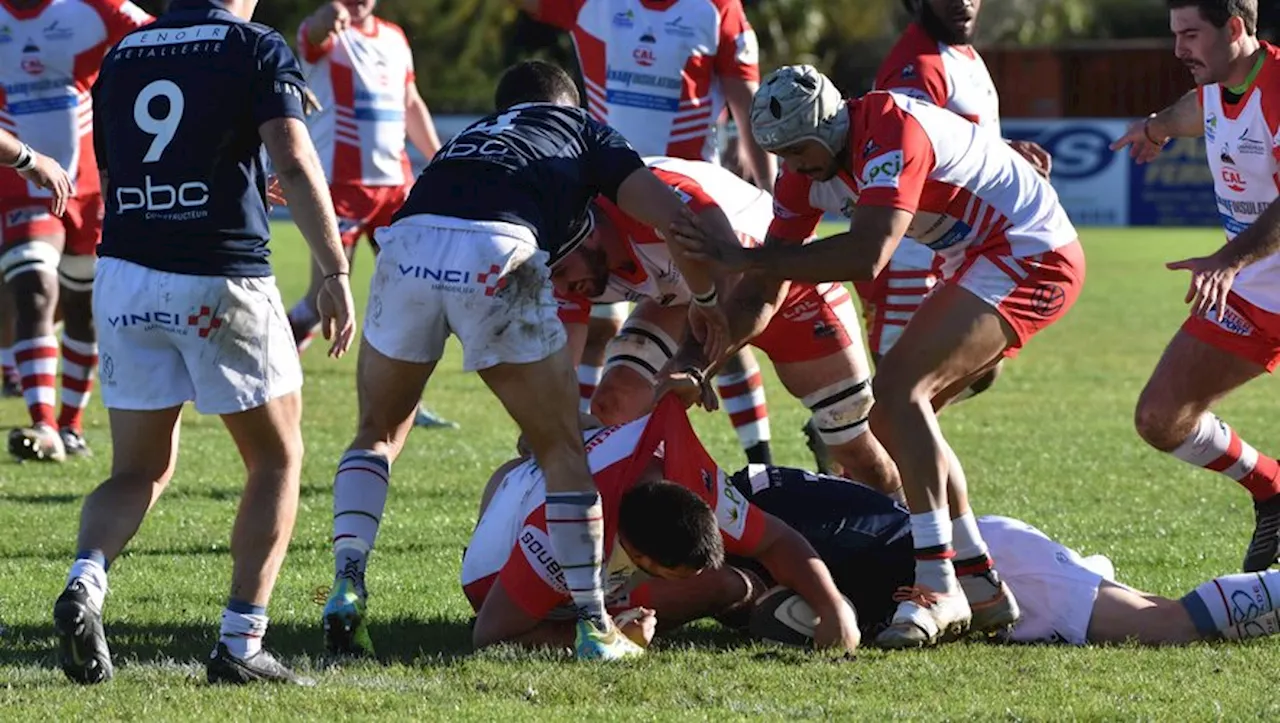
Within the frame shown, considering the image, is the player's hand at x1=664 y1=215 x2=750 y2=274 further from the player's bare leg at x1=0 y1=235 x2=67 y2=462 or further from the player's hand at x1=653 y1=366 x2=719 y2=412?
the player's bare leg at x1=0 y1=235 x2=67 y2=462

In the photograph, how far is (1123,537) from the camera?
7.43 meters

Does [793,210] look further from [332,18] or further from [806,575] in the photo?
[332,18]

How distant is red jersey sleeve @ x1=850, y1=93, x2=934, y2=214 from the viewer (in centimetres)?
549

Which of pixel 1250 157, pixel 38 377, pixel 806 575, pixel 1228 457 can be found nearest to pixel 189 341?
pixel 806 575

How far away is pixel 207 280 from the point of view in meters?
4.95

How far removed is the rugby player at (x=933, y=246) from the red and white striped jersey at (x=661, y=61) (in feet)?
9.70

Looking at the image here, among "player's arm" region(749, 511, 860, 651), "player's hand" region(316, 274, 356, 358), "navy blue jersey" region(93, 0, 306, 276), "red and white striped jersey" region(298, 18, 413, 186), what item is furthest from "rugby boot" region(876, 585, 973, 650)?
"red and white striped jersey" region(298, 18, 413, 186)

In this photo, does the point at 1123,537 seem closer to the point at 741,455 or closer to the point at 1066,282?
the point at 1066,282

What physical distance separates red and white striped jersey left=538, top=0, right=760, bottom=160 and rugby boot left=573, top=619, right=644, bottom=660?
3952 millimetres

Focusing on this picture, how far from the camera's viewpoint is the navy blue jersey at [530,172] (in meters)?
5.44

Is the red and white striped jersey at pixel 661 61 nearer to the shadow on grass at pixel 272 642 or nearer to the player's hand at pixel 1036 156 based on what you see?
the player's hand at pixel 1036 156

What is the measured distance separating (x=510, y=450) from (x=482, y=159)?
4.53 metres

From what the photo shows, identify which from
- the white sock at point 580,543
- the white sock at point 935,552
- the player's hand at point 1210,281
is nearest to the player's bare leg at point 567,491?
the white sock at point 580,543

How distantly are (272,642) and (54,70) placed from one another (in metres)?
4.68
